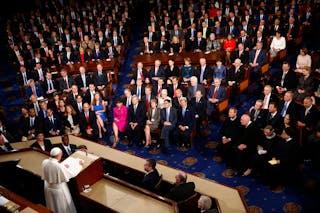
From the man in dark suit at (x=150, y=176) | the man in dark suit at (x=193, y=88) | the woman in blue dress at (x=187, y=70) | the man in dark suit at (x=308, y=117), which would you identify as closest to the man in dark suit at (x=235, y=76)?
the man in dark suit at (x=193, y=88)

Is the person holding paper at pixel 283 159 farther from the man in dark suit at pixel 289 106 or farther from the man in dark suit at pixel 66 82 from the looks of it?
the man in dark suit at pixel 66 82

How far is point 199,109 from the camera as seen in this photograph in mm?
6457

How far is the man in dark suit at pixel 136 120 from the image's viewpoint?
6.49 m

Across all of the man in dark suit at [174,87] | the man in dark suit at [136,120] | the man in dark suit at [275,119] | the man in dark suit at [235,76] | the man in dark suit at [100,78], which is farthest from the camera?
the man in dark suit at [100,78]

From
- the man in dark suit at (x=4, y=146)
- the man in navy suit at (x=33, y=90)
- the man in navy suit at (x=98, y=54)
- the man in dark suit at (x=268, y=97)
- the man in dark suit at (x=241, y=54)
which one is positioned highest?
the man in navy suit at (x=98, y=54)

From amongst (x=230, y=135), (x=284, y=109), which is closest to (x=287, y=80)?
(x=284, y=109)

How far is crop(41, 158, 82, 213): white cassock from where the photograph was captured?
3.98m

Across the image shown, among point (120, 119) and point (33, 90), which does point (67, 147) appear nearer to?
point (120, 119)

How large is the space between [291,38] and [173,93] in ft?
13.8

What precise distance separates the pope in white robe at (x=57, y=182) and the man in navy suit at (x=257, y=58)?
5321 millimetres

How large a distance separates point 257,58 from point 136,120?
3.50 meters

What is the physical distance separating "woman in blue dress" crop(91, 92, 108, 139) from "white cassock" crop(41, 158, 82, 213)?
281 cm

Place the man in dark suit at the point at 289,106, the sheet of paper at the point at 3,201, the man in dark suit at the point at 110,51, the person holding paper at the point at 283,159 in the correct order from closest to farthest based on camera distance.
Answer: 1. the sheet of paper at the point at 3,201
2. the person holding paper at the point at 283,159
3. the man in dark suit at the point at 289,106
4. the man in dark suit at the point at 110,51

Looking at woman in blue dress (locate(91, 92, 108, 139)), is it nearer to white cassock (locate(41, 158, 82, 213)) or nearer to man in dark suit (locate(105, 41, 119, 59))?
white cassock (locate(41, 158, 82, 213))
